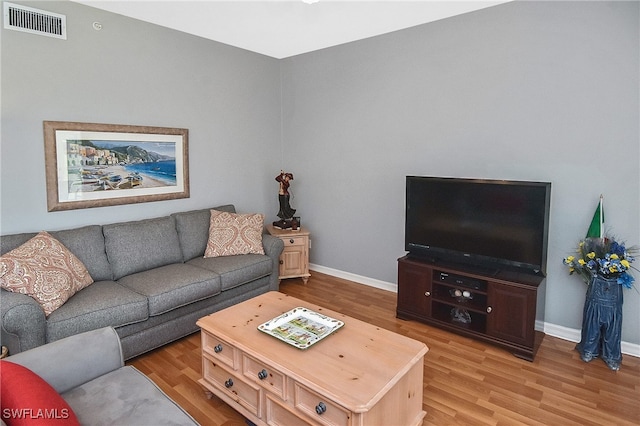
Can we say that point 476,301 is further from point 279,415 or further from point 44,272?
point 44,272

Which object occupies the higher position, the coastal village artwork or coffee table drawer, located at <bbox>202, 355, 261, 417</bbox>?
the coastal village artwork

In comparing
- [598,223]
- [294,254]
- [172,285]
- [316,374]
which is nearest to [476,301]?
[598,223]

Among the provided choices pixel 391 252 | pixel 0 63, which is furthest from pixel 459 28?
pixel 0 63

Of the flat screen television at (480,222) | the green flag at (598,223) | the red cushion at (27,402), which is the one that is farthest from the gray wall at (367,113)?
the red cushion at (27,402)

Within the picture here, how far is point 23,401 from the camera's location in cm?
120

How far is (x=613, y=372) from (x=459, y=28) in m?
2.93

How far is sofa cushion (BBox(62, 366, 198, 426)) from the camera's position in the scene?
1520 millimetres

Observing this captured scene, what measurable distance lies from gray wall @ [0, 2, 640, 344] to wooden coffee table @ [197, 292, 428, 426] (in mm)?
1843

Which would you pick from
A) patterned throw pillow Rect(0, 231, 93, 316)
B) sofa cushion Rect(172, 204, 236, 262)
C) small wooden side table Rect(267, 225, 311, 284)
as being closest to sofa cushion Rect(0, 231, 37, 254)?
patterned throw pillow Rect(0, 231, 93, 316)

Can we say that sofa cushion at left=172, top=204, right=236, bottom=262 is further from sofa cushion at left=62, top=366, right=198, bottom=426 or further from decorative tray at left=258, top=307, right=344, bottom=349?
sofa cushion at left=62, top=366, right=198, bottom=426

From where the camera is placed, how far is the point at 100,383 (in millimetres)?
1738

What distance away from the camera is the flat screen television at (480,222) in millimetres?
2840

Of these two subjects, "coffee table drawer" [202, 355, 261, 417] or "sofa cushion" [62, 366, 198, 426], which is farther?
"coffee table drawer" [202, 355, 261, 417]

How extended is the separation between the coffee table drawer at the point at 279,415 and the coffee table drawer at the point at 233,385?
84 millimetres
